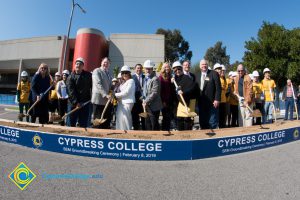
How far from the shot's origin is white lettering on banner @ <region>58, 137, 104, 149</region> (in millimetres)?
3873

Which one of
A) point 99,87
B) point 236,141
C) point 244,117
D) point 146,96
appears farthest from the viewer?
point 244,117

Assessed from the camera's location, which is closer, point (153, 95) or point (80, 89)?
point (153, 95)

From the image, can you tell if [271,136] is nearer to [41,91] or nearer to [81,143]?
[81,143]

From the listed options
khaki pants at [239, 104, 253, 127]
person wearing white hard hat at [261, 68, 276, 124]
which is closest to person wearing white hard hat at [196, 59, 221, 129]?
khaki pants at [239, 104, 253, 127]

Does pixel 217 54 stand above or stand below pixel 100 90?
above

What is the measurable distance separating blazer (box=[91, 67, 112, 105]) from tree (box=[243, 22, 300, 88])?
17123 mm

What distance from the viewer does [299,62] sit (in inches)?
679

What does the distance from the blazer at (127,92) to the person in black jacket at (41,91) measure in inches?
102

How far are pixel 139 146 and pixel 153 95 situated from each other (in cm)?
134

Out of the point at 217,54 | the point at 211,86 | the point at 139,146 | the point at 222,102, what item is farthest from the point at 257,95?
the point at 217,54

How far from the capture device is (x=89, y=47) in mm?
30391

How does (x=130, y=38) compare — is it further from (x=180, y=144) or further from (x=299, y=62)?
(x=180, y=144)

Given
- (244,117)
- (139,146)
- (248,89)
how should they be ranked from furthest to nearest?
1. (244,117)
2. (248,89)
3. (139,146)

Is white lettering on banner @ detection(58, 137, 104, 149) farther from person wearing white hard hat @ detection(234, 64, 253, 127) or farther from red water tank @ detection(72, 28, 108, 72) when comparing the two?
red water tank @ detection(72, 28, 108, 72)
